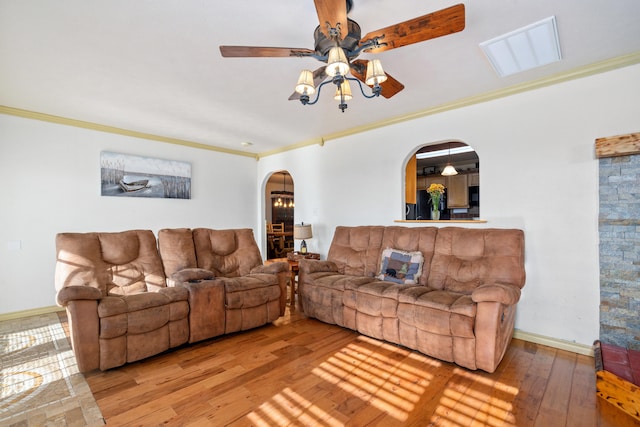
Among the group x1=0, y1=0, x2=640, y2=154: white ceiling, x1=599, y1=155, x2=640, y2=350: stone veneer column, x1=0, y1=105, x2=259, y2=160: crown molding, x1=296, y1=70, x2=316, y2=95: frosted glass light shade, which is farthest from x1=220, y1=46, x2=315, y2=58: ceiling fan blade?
x1=0, y1=105, x2=259, y2=160: crown molding

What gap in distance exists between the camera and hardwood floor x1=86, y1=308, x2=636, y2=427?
6.18ft

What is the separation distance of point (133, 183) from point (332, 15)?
432 centimetres

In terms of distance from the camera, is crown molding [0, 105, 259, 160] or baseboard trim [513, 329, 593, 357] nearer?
baseboard trim [513, 329, 593, 357]

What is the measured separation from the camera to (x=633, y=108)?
261cm

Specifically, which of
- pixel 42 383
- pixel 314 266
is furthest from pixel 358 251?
pixel 42 383

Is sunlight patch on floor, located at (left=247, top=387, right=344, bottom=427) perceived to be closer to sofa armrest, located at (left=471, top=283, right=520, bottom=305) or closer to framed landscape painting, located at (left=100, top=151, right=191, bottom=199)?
sofa armrest, located at (left=471, top=283, right=520, bottom=305)

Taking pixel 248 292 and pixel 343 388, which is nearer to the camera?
pixel 343 388

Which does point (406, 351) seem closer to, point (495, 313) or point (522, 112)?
point (495, 313)

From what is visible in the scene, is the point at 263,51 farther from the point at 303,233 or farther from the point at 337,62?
the point at 303,233

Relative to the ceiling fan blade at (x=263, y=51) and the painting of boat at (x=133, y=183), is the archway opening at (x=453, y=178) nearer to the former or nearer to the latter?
the ceiling fan blade at (x=263, y=51)

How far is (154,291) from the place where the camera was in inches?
120

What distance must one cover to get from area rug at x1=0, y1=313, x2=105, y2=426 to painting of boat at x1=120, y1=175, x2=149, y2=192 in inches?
84.0

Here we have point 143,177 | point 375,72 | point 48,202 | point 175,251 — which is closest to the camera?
point 375,72

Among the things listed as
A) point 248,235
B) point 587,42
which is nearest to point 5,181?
point 248,235
